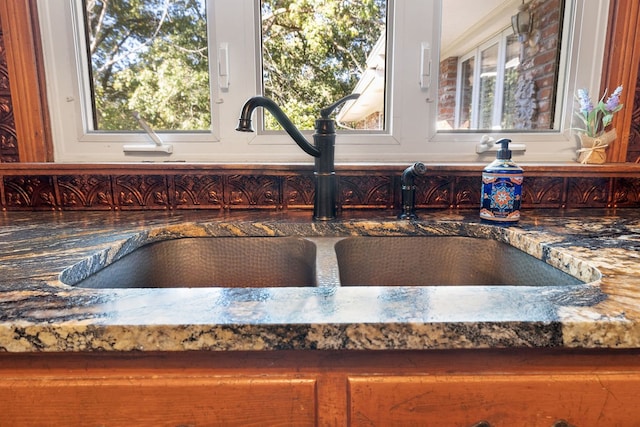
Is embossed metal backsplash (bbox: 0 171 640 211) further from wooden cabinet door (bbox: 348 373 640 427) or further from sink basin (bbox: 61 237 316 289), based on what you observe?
wooden cabinet door (bbox: 348 373 640 427)

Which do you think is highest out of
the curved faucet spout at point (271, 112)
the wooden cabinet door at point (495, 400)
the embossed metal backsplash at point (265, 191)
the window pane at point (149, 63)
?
the window pane at point (149, 63)

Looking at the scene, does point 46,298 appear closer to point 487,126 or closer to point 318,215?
point 318,215

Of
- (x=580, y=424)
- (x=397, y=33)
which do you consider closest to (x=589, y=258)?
(x=580, y=424)

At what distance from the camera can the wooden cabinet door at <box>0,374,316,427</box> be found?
1.58 feet

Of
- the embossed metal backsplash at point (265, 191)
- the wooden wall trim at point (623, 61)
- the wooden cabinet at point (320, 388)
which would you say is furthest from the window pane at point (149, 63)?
the wooden wall trim at point (623, 61)

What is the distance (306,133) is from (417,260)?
0.57 meters

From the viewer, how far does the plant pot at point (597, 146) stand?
3.74 ft

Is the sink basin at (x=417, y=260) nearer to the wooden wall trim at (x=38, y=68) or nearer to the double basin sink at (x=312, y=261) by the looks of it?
the double basin sink at (x=312, y=261)

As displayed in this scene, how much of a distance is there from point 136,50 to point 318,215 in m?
0.84

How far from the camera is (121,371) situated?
1.59 ft

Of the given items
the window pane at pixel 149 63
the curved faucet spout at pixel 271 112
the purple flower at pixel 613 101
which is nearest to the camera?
the curved faucet spout at pixel 271 112

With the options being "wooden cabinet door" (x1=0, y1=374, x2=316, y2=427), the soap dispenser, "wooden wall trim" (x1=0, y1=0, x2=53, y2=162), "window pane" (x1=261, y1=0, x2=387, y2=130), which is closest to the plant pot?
the soap dispenser

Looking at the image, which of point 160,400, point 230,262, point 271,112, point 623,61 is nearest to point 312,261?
point 230,262

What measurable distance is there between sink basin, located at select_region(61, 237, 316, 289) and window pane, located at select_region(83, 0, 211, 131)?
0.49 meters
